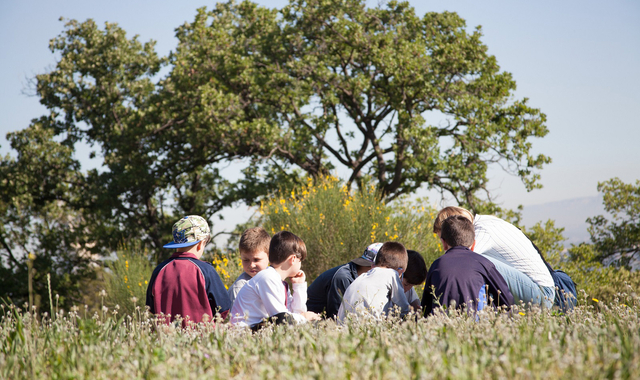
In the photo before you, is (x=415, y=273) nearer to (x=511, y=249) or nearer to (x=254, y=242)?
Result: (x=511, y=249)

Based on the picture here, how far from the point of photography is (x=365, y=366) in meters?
1.72

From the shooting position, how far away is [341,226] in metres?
7.98

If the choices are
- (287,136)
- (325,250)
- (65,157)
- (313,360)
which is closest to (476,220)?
(313,360)

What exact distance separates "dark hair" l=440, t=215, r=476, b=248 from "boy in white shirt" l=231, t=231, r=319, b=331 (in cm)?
110

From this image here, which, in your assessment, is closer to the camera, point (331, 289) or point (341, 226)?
point (331, 289)

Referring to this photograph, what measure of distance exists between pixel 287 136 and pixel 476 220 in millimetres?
8921

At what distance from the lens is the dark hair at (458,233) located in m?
3.61

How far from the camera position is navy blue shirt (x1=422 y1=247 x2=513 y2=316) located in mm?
3289

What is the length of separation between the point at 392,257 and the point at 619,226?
1320 cm

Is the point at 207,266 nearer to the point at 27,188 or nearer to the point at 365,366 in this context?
the point at 365,366

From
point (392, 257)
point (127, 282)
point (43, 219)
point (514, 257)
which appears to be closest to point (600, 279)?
point (514, 257)

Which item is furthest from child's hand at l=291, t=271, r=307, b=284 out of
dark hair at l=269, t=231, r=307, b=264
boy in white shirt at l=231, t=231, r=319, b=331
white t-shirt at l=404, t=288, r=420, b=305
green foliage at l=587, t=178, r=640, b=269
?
green foliage at l=587, t=178, r=640, b=269

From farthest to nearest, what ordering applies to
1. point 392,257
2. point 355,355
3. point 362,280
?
point 392,257, point 362,280, point 355,355

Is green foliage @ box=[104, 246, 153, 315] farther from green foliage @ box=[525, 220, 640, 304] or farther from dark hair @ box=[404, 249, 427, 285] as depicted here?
green foliage @ box=[525, 220, 640, 304]
